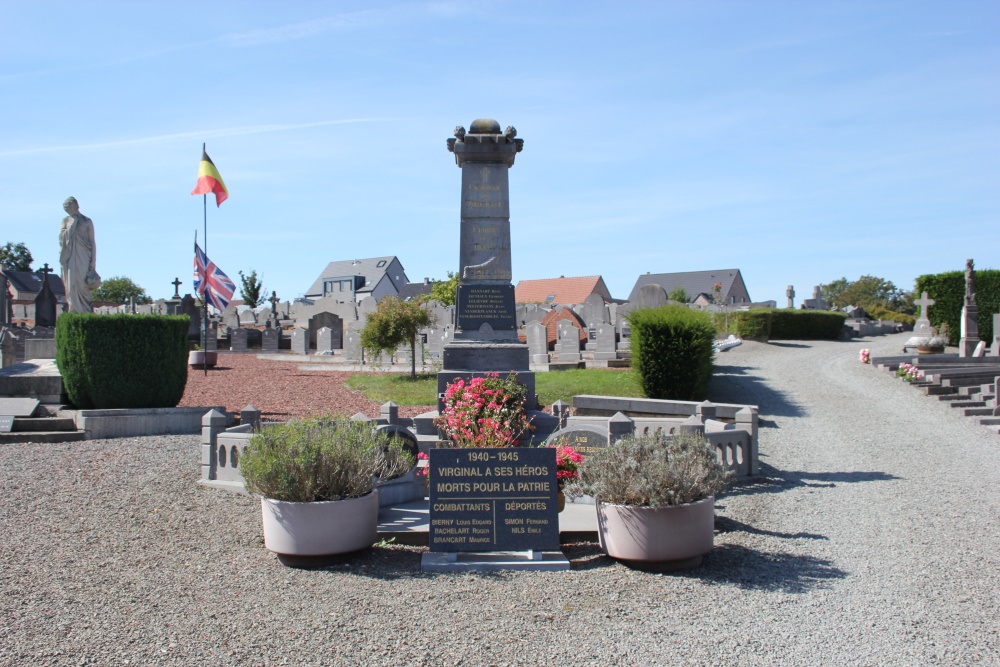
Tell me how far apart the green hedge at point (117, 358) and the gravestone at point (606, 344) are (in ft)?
46.5

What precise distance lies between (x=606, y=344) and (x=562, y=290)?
161ft

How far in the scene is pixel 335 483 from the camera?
648 cm

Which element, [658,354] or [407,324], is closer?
[658,354]

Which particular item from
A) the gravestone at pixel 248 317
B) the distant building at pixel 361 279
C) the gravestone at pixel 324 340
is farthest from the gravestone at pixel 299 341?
the distant building at pixel 361 279

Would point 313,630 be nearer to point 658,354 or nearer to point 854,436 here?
point 854,436

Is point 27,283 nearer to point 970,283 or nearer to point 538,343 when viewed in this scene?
point 538,343

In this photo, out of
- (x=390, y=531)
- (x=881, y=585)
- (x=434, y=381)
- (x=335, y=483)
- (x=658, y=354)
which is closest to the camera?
(x=881, y=585)

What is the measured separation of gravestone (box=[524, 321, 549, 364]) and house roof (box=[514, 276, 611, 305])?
44.5 metres

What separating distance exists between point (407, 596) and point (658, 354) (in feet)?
44.3

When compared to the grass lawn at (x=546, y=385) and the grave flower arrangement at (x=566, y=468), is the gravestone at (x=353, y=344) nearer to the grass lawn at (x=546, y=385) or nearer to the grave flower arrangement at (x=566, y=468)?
the grass lawn at (x=546, y=385)

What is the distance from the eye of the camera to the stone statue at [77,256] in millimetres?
14406

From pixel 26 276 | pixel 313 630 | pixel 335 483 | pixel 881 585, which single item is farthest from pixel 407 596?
pixel 26 276

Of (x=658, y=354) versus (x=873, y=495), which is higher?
(x=658, y=354)

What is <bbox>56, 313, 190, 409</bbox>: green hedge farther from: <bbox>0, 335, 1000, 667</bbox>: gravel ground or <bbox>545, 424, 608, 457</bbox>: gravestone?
<bbox>545, 424, 608, 457</bbox>: gravestone
